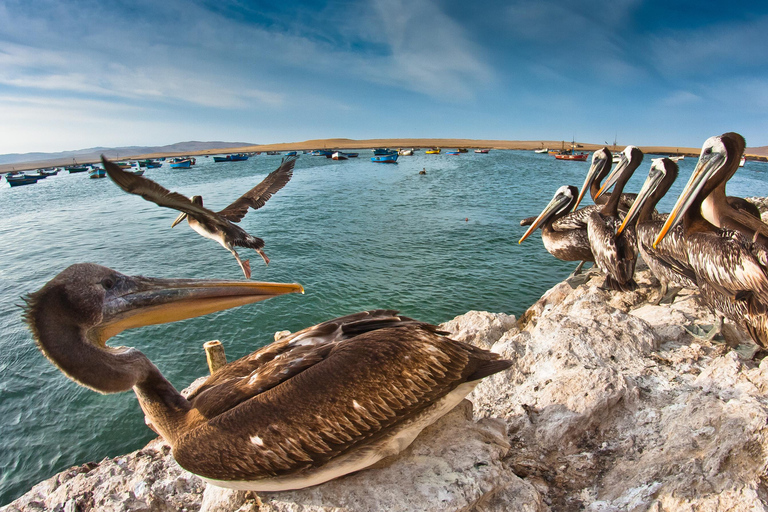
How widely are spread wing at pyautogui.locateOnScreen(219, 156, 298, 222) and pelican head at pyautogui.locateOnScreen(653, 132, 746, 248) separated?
6.42 metres

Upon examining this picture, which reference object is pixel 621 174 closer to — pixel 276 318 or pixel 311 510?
pixel 276 318

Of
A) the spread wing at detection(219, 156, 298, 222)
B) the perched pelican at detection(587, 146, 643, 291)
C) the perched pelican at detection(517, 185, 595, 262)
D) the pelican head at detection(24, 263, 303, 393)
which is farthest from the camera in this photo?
the spread wing at detection(219, 156, 298, 222)

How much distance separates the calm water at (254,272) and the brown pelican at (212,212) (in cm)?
173

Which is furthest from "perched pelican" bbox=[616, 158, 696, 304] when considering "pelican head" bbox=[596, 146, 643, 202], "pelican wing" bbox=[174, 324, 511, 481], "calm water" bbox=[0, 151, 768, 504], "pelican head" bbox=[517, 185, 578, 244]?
"pelican wing" bbox=[174, 324, 511, 481]

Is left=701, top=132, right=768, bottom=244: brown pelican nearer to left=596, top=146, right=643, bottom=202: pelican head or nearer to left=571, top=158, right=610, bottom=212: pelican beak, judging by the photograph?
left=596, top=146, right=643, bottom=202: pelican head

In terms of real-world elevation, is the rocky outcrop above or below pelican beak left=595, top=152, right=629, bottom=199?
below

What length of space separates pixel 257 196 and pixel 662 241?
7.43 meters

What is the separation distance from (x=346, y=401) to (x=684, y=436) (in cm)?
215

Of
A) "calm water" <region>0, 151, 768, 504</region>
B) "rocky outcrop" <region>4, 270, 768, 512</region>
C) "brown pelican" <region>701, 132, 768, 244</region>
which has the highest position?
"brown pelican" <region>701, 132, 768, 244</region>

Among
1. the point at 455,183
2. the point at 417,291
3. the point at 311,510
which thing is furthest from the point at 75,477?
the point at 455,183

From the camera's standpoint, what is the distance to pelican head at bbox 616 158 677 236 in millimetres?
5929

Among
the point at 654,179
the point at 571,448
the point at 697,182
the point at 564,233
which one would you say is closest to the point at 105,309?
the point at 571,448

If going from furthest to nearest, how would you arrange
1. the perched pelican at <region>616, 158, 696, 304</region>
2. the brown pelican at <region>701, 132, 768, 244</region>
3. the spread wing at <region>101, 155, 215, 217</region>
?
1. the perched pelican at <region>616, 158, 696, 304</region>
2. the brown pelican at <region>701, 132, 768, 244</region>
3. the spread wing at <region>101, 155, 215, 217</region>

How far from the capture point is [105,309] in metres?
2.42
